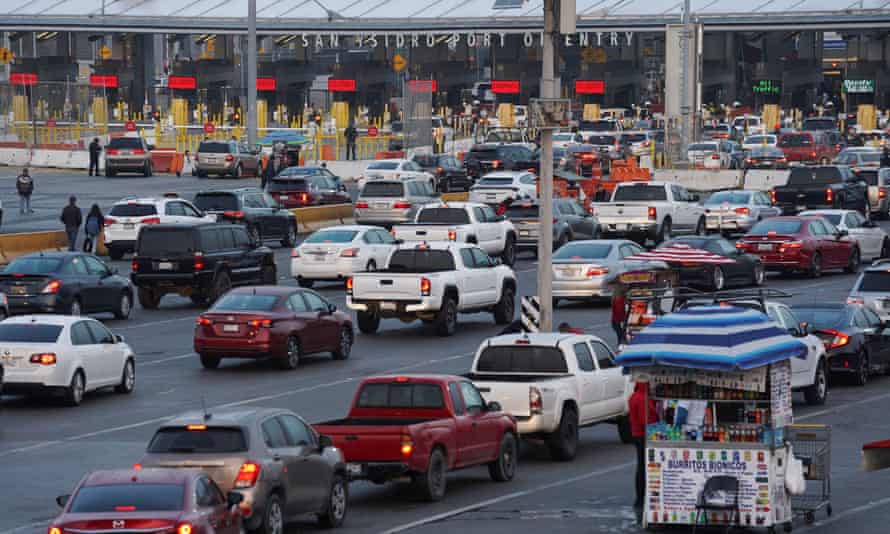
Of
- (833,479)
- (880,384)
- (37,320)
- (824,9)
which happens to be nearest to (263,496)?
(833,479)

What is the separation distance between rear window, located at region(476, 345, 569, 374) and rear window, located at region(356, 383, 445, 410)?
2.94 m

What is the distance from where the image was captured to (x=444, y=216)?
47.5m

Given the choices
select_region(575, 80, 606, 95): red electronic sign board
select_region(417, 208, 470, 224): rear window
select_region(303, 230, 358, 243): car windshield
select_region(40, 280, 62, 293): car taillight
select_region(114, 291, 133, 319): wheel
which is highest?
select_region(575, 80, 606, 95): red electronic sign board

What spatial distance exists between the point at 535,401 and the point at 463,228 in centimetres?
2336

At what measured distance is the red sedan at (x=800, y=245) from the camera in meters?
46.5

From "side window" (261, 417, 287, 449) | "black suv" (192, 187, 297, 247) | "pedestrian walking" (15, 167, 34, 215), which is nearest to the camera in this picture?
"side window" (261, 417, 287, 449)

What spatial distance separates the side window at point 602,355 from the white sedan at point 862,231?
980 inches

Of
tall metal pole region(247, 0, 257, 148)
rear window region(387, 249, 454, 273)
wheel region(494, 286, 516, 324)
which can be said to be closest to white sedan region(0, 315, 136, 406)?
rear window region(387, 249, 454, 273)

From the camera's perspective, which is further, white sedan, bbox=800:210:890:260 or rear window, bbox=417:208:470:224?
white sedan, bbox=800:210:890:260

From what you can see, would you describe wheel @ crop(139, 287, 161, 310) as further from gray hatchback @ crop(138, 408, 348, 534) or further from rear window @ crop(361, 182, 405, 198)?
gray hatchback @ crop(138, 408, 348, 534)

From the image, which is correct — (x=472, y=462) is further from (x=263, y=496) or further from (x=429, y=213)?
(x=429, y=213)

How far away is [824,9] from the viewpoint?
94562 mm

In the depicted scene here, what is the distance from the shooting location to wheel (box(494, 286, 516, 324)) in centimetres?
3841

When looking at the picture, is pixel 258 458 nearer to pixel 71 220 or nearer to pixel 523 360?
pixel 523 360
